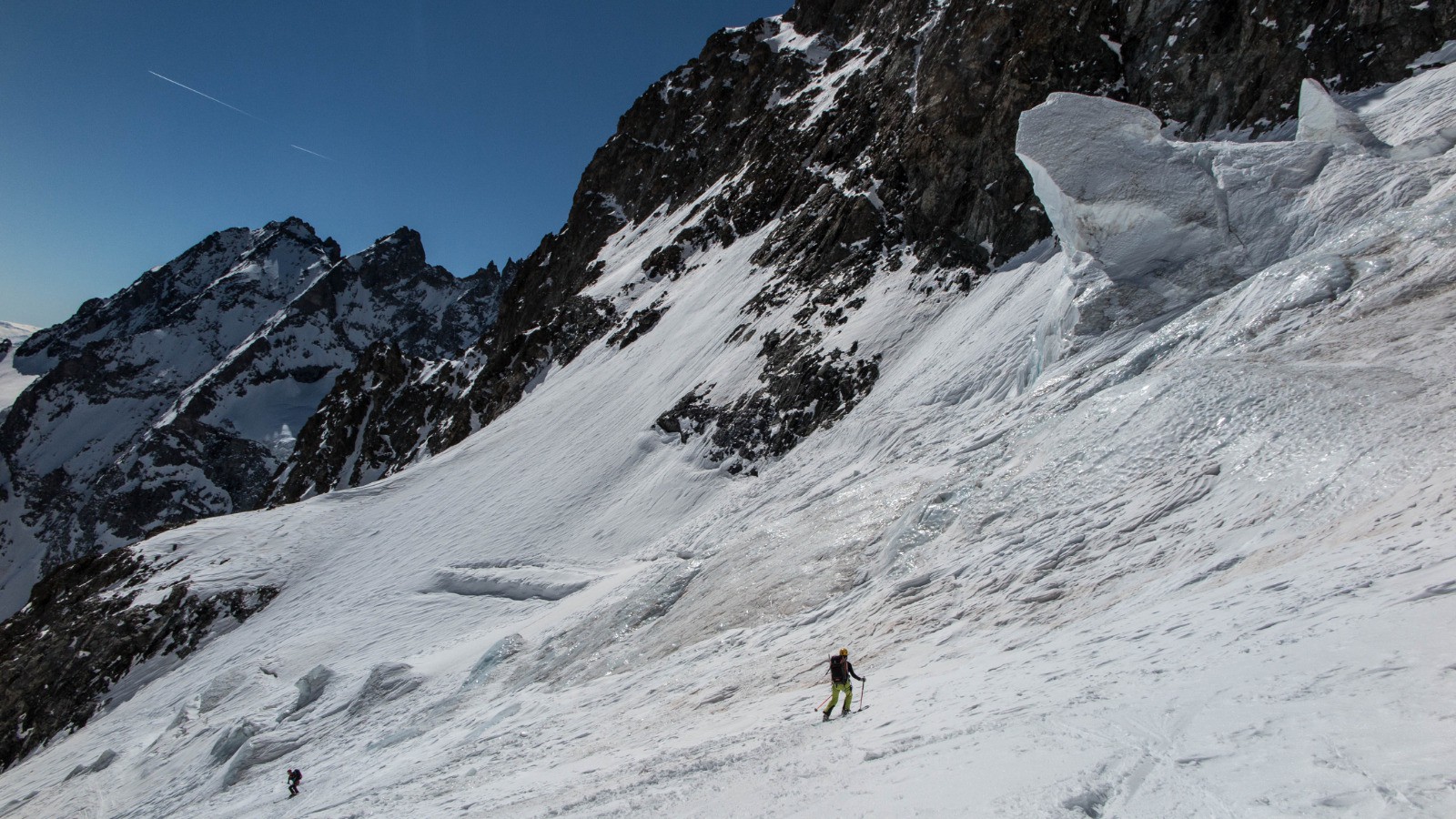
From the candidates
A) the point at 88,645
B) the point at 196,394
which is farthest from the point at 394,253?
the point at 88,645

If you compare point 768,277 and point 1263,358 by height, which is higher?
point 768,277

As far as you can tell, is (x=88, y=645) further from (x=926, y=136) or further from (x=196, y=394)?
(x=196, y=394)

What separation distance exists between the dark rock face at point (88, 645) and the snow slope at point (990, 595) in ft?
5.05

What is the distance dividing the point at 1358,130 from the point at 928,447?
13687mm

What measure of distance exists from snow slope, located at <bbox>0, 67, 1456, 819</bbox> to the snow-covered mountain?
100 m

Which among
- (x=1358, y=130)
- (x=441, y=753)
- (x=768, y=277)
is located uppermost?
(x=768, y=277)

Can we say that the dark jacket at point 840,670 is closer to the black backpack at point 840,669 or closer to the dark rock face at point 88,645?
the black backpack at point 840,669

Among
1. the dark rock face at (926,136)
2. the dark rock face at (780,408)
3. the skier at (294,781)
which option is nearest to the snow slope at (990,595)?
the skier at (294,781)

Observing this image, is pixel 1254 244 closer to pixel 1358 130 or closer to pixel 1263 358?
pixel 1358 130

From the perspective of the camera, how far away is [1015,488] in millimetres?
14234

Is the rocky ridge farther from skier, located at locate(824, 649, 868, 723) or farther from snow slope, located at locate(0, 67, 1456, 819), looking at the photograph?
skier, located at locate(824, 649, 868, 723)

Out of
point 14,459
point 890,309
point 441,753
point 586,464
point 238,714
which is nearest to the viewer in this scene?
point 441,753

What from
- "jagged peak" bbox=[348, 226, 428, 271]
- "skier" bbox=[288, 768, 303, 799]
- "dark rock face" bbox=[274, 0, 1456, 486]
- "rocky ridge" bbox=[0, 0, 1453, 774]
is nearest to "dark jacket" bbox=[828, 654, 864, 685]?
"skier" bbox=[288, 768, 303, 799]

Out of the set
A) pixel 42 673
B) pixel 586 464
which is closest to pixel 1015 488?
pixel 586 464
